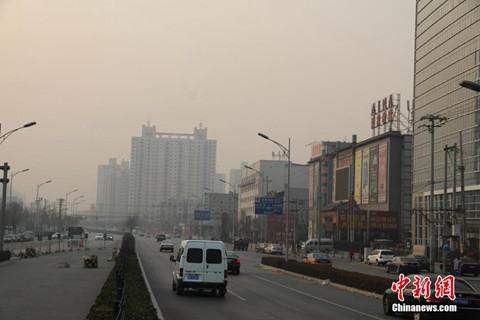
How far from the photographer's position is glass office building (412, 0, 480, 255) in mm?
74938

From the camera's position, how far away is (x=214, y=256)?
89.0 feet

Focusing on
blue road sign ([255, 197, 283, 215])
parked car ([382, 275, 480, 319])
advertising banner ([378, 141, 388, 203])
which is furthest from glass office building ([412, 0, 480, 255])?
parked car ([382, 275, 480, 319])

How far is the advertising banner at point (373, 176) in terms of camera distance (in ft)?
342

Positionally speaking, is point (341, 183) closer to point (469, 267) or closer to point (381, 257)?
point (381, 257)

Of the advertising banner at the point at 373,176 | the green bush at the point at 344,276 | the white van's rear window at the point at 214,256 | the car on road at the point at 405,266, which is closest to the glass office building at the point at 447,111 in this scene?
the advertising banner at the point at 373,176

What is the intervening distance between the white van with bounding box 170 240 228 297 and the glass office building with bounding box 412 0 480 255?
4249 cm

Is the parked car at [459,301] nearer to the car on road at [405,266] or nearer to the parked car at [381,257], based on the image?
the car on road at [405,266]

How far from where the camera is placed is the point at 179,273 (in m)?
27.0

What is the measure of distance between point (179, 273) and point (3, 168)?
2964 centimetres

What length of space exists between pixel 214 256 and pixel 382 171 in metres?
77.9

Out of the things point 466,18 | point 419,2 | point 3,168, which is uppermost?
point 419,2

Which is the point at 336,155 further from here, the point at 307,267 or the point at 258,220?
the point at 307,267

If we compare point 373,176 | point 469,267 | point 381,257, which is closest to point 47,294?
point 469,267

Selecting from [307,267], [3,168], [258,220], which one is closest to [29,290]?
[307,267]
